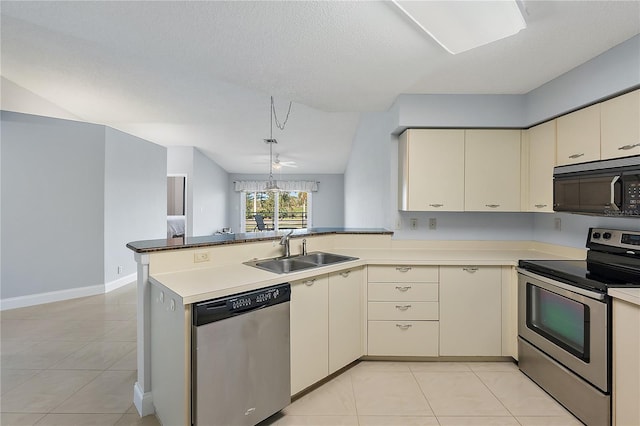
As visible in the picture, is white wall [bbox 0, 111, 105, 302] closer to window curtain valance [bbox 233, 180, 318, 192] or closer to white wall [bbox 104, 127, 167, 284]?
white wall [bbox 104, 127, 167, 284]

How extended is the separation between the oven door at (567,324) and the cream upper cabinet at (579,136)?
2.96ft

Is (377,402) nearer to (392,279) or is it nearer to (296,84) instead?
(392,279)

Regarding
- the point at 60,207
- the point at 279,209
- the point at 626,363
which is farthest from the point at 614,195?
the point at 279,209

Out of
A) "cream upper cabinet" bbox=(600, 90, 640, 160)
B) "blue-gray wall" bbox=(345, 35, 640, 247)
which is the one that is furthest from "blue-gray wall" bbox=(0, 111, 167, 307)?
"cream upper cabinet" bbox=(600, 90, 640, 160)

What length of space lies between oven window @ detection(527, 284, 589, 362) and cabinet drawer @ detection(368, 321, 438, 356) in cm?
69

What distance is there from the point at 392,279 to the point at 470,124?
1530 millimetres

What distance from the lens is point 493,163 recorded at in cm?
264

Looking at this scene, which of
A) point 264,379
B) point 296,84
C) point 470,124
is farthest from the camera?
point 470,124

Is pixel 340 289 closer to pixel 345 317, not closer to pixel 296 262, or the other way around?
pixel 345 317

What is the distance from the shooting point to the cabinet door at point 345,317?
6.97ft

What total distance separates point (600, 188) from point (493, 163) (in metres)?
0.87

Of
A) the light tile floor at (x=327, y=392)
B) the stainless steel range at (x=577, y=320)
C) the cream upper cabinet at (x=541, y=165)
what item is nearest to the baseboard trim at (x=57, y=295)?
the light tile floor at (x=327, y=392)

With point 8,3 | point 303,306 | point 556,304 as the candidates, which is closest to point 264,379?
point 303,306

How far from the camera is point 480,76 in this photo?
226cm
